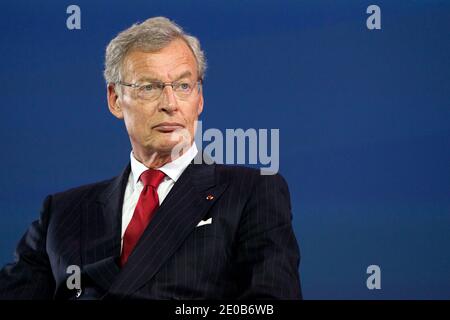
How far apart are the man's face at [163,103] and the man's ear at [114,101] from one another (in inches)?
4.5

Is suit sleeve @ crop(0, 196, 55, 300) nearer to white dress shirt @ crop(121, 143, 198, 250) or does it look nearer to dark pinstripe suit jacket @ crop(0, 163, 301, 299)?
dark pinstripe suit jacket @ crop(0, 163, 301, 299)

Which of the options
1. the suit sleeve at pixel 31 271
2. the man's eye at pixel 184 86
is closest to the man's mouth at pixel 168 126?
the man's eye at pixel 184 86

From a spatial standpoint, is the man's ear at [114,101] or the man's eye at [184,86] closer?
the man's eye at [184,86]

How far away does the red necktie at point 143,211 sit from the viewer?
8.54ft

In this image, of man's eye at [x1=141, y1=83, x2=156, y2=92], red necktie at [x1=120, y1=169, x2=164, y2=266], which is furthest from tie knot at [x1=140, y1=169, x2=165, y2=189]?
man's eye at [x1=141, y1=83, x2=156, y2=92]

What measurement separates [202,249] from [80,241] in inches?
16.2

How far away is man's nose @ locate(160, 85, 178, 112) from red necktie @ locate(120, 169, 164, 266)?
0.67 feet

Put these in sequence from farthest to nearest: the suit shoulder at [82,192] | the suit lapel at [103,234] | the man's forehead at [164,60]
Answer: the suit shoulder at [82,192], the man's forehead at [164,60], the suit lapel at [103,234]

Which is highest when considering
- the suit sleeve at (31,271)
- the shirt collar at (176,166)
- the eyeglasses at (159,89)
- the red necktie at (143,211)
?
the eyeglasses at (159,89)

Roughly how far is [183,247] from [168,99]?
0.48 meters

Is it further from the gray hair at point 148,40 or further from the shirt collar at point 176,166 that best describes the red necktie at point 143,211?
the gray hair at point 148,40
